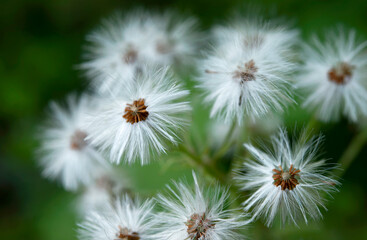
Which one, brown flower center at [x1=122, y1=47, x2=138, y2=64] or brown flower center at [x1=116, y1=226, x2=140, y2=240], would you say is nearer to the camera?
brown flower center at [x1=116, y1=226, x2=140, y2=240]

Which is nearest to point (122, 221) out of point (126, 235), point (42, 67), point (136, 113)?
point (126, 235)

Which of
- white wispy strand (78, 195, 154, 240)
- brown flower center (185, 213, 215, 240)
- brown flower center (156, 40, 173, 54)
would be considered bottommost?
brown flower center (185, 213, 215, 240)

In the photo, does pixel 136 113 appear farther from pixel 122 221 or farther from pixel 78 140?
pixel 78 140

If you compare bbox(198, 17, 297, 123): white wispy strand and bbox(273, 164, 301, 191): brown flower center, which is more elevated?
bbox(198, 17, 297, 123): white wispy strand

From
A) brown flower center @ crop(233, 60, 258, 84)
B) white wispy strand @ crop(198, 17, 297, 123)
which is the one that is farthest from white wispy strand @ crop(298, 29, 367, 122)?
brown flower center @ crop(233, 60, 258, 84)

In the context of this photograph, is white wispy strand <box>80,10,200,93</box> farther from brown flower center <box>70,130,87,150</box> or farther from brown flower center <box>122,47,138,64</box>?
brown flower center <box>70,130,87,150</box>

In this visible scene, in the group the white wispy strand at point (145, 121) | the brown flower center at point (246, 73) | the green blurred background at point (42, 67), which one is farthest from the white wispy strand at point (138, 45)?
the green blurred background at point (42, 67)

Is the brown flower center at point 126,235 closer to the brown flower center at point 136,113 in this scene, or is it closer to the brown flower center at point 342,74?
the brown flower center at point 136,113

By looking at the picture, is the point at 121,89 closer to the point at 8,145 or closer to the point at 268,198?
the point at 268,198
